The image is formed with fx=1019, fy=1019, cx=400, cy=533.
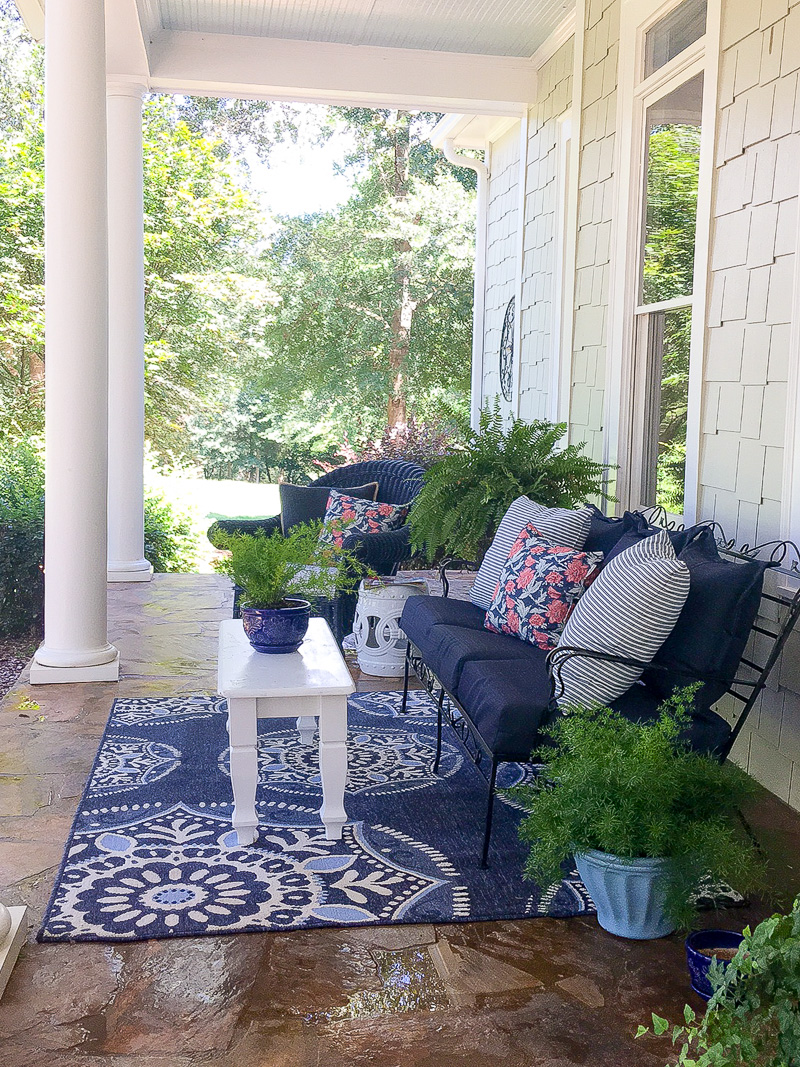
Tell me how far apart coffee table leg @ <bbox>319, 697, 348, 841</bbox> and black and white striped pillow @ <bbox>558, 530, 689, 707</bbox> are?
2.19 feet

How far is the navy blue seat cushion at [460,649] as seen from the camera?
10.8 feet

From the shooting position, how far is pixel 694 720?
285 centimetres

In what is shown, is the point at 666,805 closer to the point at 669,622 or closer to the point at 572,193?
the point at 669,622

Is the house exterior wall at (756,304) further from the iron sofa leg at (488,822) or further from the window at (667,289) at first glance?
the iron sofa leg at (488,822)

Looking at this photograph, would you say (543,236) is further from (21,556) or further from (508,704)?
(508,704)

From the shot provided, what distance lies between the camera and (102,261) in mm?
4547

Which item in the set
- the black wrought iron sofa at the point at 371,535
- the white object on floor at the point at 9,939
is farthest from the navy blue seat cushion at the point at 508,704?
the black wrought iron sofa at the point at 371,535

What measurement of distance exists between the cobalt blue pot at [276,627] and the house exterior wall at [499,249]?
14.4 ft

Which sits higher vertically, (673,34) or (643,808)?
(673,34)

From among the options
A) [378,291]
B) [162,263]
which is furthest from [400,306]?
[162,263]

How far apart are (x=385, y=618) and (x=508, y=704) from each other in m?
2.21

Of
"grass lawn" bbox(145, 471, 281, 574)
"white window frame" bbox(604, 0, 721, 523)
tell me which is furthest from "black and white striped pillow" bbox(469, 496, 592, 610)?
"grass lawn" bbox(145, 471, 281, 574)

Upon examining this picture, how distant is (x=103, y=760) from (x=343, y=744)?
1.13 meters

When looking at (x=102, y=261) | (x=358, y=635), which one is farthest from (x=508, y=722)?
(x=102, y=261)
